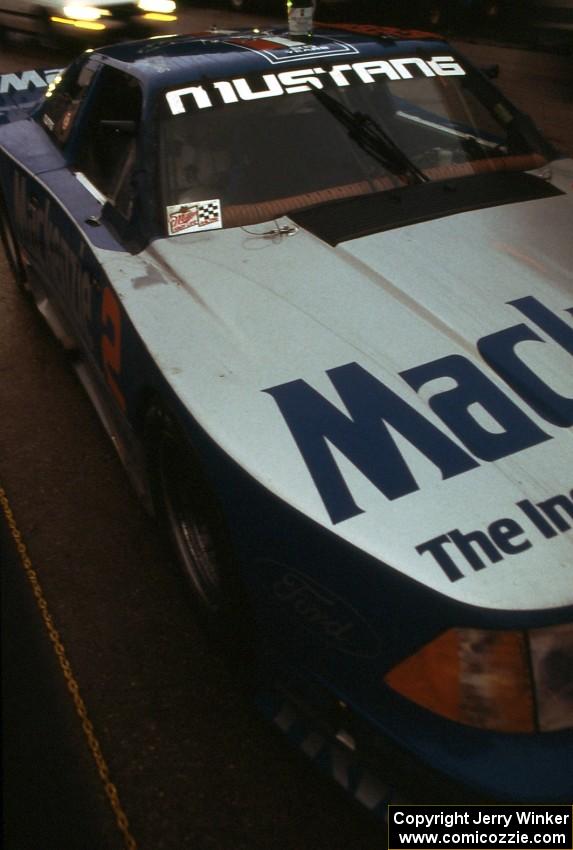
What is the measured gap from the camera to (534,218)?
91.7 inches

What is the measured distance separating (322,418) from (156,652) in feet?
3.13

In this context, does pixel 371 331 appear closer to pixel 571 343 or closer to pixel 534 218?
pixel 571 343

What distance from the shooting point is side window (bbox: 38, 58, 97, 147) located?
128 inches

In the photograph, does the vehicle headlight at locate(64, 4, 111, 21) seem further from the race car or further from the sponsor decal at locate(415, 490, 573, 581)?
the sponsor decal at locate(415, 490, 573, 581)

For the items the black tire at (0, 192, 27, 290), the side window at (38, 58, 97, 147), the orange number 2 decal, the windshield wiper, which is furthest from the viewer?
the black tire at (0, 192, 27, 290)

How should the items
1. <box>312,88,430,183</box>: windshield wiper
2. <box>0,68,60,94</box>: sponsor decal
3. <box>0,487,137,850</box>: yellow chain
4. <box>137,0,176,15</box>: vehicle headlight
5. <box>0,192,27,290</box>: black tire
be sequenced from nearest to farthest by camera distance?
<box>0,487,137,850</box>: yellow chain → <box>312,88,430,183</box>: windshield wiper → <box>0,192,27,290</box>: black tire → <box>0,68,60,94</box>: sponsor decal → <box>137,0,176,15</box>: vehicle headlight

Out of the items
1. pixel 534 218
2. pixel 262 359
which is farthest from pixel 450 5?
pixel 262 359

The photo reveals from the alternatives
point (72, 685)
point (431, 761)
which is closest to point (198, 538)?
point (72, 685)

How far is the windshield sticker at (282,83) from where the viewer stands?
255 cm

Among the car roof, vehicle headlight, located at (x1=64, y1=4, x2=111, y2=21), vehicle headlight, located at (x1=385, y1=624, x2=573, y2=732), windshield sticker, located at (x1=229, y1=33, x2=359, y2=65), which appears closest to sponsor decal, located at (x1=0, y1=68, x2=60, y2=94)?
the car roof

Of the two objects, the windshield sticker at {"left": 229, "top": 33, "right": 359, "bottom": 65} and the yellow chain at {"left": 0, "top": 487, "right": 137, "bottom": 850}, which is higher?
the windshield sticker at {"left": 229, "top": 33, "right": 359, "bottom": 65}

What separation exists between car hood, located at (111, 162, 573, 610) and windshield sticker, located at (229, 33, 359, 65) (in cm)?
76

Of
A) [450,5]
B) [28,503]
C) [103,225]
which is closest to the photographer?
[103,225]

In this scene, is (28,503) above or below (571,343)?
below
